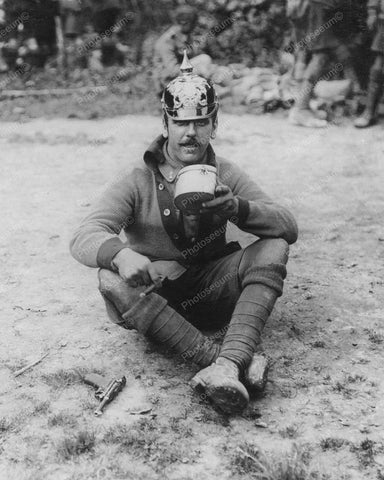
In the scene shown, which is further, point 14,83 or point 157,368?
point 14,83

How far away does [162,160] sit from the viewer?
12.2ft

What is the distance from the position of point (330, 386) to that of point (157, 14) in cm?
1279

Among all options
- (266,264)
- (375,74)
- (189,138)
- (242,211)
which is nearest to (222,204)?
(242,211)

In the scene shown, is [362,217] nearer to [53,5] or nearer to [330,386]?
[330,386]

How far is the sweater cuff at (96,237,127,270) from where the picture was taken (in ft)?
10.8

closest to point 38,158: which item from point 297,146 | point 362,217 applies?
point 297,146

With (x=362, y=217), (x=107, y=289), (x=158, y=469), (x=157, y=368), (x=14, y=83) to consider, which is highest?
(x=107, y=289)

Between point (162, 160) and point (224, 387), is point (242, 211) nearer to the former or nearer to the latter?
point (162, 160)

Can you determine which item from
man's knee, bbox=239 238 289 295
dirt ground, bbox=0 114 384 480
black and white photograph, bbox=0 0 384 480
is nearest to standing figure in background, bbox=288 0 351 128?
black and white photograph, bbox=0 0 384 480

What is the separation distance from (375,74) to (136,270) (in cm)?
772

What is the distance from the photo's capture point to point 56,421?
308 centimetres

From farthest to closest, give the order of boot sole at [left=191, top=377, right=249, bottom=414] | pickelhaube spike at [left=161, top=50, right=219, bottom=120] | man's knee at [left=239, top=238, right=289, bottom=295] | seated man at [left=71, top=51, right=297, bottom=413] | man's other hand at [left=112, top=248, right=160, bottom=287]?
pickelhaube spike at [left=161, top=50, right=219, bottom=120], man's knee at [left=239, top=238, right=289, bottom=295], seated man at [left=71, top=51, right=297, bottom=413], man's other hand at [left=112, top=248, right=160, bottom=287], boot sole at [left=191, top=377, right=249, bottom=414]

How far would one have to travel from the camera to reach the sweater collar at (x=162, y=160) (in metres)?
3.69

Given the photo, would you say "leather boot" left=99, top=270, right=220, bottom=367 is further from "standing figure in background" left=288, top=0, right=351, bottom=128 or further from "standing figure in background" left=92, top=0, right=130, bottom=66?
"standing figure in background" left=92, top=0, right=130, bottom=66
